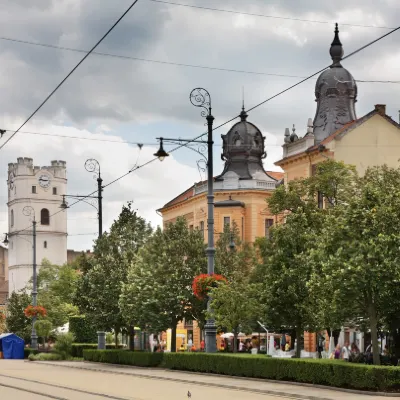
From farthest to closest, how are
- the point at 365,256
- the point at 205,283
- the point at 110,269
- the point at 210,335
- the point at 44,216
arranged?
1. the point at 44,216
2. the point at 110,269
3. the point at 210,335
4. the point at 205,283
5. the point at 365,256

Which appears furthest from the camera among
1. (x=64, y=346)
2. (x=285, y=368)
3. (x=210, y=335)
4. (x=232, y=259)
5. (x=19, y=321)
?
(x=19, y=321)

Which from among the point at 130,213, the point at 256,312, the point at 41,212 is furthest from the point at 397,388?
the point at 41,212

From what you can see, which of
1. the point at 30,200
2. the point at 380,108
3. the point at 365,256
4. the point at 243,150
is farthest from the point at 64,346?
the point at 30,200

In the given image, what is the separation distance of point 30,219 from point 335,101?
3648 inches

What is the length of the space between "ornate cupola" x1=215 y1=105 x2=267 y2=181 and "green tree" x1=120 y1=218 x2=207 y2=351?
34.9m

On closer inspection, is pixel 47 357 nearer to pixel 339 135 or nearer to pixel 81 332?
pixel 81 332

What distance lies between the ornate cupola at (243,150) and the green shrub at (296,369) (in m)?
41.4

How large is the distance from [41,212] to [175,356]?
116944 millimetres

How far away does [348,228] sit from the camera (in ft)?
100

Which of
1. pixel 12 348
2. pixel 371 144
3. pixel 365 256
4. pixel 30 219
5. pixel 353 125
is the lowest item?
pixel 12 348

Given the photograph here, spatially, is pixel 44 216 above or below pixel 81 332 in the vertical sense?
above

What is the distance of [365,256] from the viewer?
2998 cm

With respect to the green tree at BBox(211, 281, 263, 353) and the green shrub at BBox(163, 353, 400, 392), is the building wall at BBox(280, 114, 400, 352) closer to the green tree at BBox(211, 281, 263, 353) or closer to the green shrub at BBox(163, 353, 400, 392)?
the green tree at BBox(211, 281, 263, 353)

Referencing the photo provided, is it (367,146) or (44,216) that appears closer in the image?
(367,146)
